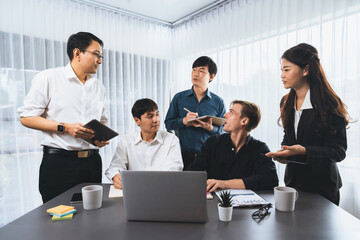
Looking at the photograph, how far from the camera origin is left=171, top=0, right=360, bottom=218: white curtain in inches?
89.4

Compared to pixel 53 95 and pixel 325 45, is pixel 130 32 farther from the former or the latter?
pixel 325 45

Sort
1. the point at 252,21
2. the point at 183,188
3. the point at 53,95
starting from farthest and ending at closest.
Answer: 1. the point at 252,21
2. the point at 53,95
3. the point at 183,188

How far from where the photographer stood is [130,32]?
3.82 metres

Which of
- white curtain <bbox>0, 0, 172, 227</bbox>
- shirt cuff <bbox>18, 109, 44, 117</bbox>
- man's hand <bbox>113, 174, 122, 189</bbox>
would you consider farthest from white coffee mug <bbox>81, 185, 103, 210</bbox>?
white curtain <bbox>0, 0, 172, 227</bbox>

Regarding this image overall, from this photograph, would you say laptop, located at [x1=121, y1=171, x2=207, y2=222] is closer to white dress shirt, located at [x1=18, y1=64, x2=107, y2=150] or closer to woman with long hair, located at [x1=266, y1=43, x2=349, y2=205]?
woman with long hair, located at [x1=266, y1=43, x2=349, y2=205]

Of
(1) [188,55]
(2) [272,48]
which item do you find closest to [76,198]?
(2) [272,48]

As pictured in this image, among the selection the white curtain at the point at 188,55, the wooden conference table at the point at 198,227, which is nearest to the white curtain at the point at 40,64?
the white curtain at the point at 188,55

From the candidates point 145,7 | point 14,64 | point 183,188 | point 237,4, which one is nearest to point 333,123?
point 183,188

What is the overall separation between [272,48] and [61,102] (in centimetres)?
232

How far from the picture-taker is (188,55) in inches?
159

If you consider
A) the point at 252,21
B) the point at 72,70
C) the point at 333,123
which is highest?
the point at 252,21

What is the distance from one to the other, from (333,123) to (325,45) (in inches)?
51.2

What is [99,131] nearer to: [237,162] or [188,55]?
[237,162]

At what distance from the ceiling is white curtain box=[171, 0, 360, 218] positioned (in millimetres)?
229
